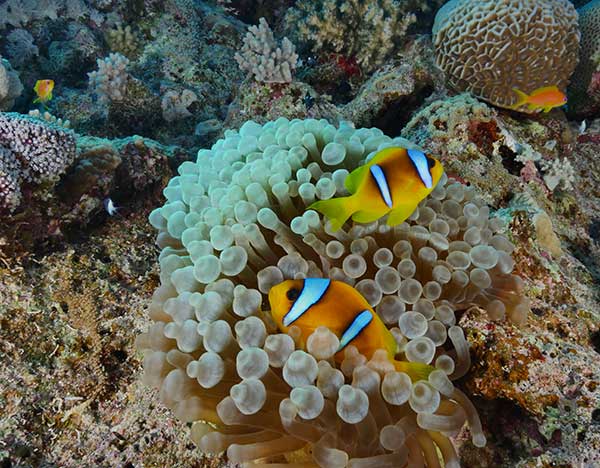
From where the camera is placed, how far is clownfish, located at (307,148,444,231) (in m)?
Answer: 1.63

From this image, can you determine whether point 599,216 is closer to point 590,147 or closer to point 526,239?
point 590,147

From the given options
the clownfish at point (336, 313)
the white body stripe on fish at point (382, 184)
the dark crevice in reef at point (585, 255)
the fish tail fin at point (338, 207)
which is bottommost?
the dark crevice in reef at point (585, 255)

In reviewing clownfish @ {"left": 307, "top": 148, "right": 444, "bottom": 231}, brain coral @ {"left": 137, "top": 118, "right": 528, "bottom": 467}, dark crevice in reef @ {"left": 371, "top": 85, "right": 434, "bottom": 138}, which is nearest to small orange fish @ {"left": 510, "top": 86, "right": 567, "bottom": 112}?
dark crevice in reef @ {"left": 371, "top": 85, "right": 434, "bottom": 138}

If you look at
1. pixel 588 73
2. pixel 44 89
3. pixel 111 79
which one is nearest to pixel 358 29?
pixel 588 73

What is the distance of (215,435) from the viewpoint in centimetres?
151

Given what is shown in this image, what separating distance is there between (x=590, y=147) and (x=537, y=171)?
6.78 feet

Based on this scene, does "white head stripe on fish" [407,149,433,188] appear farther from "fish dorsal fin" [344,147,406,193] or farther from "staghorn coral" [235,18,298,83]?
"staghorn coral" [235,18,298,83]

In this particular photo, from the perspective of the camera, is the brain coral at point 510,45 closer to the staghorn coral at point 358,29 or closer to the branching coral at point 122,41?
the staghorn coral at point 358,29

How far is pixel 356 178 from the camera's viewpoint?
5.59 feet

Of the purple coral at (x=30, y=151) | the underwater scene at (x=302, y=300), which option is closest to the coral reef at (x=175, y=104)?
the underwater scene at (x=302, y=300)

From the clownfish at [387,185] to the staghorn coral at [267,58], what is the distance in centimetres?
305

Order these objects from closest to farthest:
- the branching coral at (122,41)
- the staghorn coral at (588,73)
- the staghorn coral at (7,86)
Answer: the staghorn coral at (7,86), the staghorn coral at (588,73), the branching coral at (122,41)

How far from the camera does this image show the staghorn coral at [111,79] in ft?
16.8

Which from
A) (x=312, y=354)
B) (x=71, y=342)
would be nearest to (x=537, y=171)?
(x=312, y=354)
